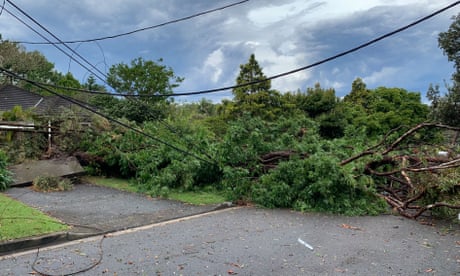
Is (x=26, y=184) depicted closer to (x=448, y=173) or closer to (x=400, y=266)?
(x=400, y=266)

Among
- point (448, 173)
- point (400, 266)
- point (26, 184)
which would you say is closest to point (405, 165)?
point (448, 173)

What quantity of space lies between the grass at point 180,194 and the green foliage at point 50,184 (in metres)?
1.13

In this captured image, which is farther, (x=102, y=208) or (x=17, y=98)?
(x=17, y=98)

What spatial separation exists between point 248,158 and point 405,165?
347 centimetres

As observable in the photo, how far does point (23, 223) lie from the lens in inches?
217

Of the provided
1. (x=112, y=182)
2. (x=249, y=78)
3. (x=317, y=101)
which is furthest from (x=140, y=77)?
(x=112, y=182)

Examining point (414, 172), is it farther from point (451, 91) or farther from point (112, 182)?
point (451, 91)

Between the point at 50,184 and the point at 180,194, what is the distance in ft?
11.5

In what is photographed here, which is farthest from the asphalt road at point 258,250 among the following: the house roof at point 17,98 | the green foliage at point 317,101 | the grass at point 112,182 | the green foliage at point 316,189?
the house roof at point 17,98

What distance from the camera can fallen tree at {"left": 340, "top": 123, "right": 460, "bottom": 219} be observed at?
6.34 meters

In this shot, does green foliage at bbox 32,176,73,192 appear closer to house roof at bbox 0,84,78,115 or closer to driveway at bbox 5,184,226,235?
driveway at bbox 5,184,226,235

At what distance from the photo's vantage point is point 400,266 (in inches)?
163

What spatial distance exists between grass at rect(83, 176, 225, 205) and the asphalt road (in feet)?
5.77

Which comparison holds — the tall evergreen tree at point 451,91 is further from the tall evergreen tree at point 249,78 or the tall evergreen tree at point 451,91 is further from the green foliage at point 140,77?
the green foliage at point 140,77
